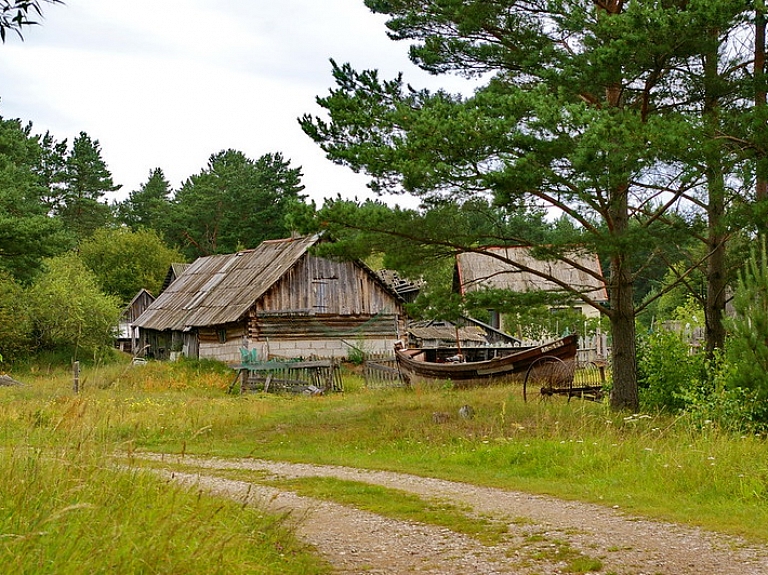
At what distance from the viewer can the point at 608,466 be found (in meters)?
11.7

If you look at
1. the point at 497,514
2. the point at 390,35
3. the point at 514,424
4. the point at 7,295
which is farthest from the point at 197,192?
the point at 497,514

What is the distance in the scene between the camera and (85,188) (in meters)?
75.3

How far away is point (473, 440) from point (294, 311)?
1955 centimetres

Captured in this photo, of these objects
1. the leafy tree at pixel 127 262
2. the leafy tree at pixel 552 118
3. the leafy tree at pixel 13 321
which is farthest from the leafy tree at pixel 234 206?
the leafy tree at pixel 552 118

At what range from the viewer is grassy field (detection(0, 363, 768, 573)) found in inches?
221

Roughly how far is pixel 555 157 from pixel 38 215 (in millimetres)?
25566

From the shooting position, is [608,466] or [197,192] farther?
[197,192]

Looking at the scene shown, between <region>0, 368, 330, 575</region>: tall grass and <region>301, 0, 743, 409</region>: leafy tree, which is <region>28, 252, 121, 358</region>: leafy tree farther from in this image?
<region>0, 368, 330, 575</region>: tall grass

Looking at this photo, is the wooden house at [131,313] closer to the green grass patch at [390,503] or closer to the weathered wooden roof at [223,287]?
the weathered wooden roof at [223,287]

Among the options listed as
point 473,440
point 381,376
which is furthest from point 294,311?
point 473,440

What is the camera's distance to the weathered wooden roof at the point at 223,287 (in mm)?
33531

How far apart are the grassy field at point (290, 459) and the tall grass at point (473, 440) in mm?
37

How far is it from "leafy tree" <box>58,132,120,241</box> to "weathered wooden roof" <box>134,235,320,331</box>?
31237 mm

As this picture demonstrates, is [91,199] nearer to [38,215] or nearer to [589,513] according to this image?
[38,215]
